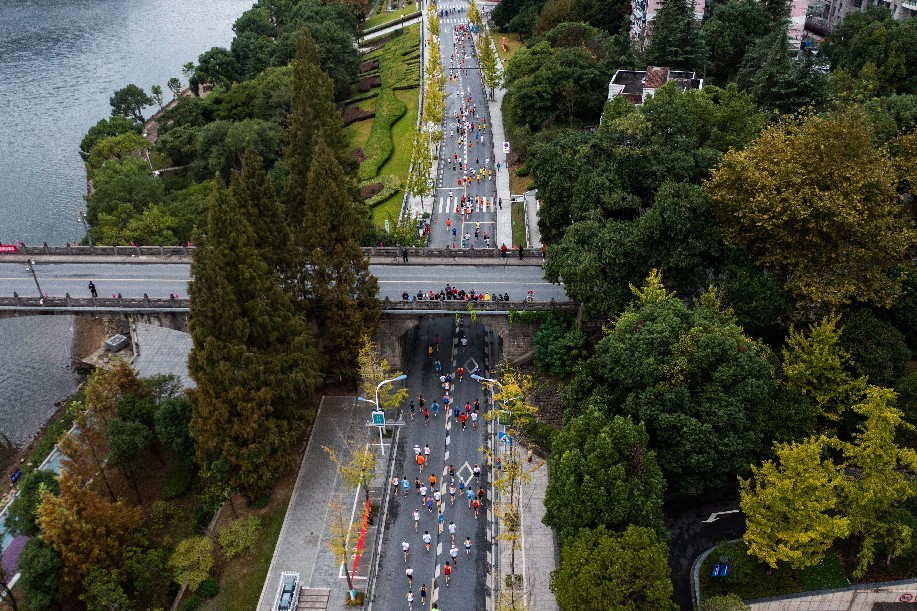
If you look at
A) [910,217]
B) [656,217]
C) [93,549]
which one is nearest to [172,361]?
[93,549]

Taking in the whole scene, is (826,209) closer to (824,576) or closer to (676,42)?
(824,576)

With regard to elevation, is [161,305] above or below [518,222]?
above

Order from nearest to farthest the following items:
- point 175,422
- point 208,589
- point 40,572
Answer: point 40,572 → point 208,589 → point 175,422

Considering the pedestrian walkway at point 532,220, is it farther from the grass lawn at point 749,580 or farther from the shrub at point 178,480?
the shrub at point 178,480

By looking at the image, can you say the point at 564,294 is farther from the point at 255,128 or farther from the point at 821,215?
the point at 255,128

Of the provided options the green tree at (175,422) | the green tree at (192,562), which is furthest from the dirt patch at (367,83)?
the green tree at (192,562)

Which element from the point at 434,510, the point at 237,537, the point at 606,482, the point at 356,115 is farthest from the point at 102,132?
the point at 606,482

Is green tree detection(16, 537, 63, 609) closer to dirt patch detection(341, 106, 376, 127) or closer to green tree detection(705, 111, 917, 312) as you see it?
green tree detection(705, 111, 917, 312)
